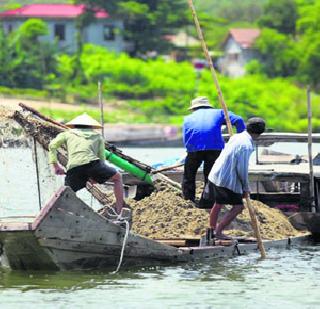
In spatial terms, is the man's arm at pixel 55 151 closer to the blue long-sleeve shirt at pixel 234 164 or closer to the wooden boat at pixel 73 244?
the wooden boat at pixel 73 244

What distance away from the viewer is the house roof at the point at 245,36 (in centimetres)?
8755

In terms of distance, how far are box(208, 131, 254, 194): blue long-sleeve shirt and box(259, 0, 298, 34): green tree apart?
72.9 m

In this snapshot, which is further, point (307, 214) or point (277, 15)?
point (277, 15)

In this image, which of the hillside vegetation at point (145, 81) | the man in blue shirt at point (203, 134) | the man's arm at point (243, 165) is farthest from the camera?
the hillside vegetation at point (145, 81)

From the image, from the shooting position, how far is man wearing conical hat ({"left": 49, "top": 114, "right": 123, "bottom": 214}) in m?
12.6

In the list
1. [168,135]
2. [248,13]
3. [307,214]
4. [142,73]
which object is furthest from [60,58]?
[248,13]

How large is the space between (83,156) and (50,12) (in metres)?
72.3

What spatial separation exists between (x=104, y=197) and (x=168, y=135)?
43.6 meters

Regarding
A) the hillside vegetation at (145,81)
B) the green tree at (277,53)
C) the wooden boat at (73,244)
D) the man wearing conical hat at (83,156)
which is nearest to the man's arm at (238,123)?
the wooden boat at (73,244)

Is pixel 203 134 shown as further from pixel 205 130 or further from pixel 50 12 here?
pixel 50 12

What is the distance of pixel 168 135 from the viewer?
57938 mm

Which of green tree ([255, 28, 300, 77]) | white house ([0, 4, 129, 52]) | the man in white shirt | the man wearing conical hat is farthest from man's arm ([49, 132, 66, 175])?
white house ([0, 4, 129, 52])

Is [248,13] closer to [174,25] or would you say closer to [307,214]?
[174,25]

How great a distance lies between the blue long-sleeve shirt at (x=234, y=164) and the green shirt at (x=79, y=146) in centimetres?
127
